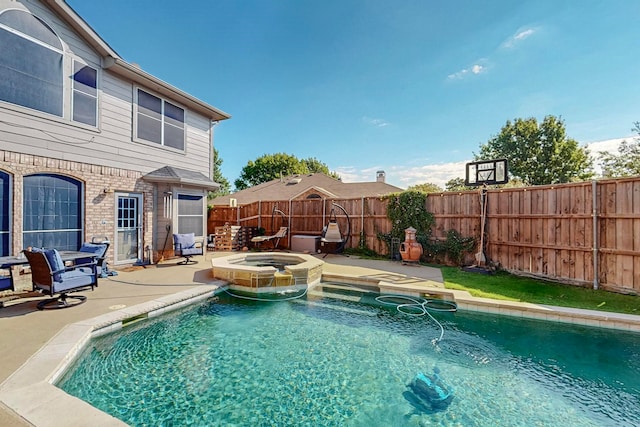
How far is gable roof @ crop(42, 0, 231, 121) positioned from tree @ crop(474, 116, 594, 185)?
2526 centimetres

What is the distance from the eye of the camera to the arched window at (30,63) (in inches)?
219

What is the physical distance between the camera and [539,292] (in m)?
6.27

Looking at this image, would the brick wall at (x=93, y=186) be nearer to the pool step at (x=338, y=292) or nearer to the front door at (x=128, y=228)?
the front door at (x=128, y=228)

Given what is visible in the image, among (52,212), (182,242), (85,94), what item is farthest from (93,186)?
(182,242)

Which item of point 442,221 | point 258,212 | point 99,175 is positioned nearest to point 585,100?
point 442,221

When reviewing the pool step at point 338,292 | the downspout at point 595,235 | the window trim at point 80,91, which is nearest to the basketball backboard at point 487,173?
the downspout at point 595,235

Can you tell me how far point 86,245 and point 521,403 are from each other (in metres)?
8.24

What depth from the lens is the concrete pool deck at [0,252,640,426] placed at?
2266 mm

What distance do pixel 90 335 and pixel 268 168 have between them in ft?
116

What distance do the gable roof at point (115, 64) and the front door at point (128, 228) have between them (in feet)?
10.9

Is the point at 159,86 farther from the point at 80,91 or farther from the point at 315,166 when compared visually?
the point at 315,166

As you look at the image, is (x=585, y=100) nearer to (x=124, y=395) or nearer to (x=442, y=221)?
(x=442, y=221)

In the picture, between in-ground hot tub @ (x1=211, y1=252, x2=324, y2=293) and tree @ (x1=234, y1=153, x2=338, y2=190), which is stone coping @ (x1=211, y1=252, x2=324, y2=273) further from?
tree @ (x1=234, y1=153, x2=338, y2=190)

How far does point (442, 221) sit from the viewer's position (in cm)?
970
